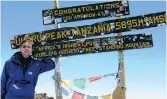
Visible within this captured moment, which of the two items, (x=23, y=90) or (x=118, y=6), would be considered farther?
(x=118, y=6)

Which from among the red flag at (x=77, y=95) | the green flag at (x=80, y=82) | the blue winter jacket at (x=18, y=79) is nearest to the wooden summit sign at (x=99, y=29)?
the green flag at (x=80, y=82)

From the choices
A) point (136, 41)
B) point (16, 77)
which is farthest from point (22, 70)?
point (136, 41)

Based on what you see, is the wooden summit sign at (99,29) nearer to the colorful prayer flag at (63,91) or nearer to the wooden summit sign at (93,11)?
the wooden summit sign at (93,11)

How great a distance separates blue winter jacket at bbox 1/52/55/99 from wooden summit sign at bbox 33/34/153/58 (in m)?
4.14

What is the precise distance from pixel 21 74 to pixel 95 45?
15.9 ft

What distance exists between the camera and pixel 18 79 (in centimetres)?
375

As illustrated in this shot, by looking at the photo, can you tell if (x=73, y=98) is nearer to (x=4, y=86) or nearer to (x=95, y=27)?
(x=95, y=27)

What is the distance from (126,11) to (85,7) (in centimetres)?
95

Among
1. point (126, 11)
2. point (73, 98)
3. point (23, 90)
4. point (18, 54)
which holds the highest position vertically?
point (126, 11)

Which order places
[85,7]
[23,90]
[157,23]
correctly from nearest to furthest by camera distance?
[23,90] → [157,23] → [85,7]

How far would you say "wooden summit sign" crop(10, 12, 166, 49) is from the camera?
8.12 meters

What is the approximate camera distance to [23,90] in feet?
12.2

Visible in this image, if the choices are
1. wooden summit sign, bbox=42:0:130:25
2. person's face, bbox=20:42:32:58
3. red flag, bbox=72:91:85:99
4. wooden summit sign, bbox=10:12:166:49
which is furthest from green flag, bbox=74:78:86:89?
person's face, bbox=20:42:32:58

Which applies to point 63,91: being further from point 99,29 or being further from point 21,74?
point 21,74
